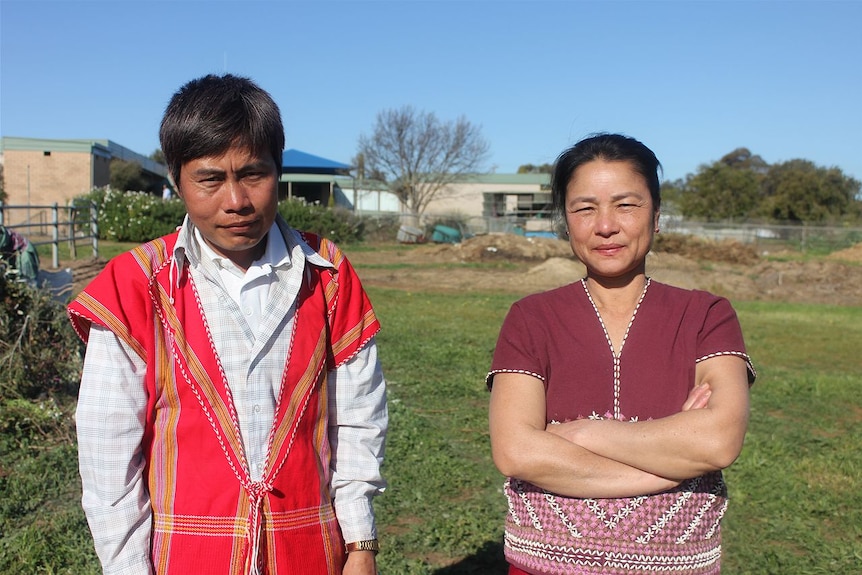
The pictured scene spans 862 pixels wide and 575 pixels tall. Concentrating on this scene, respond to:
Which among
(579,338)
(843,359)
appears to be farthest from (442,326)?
(579,338)

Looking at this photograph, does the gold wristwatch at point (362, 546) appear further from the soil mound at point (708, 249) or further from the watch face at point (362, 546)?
the soil mound at point (708, 249)

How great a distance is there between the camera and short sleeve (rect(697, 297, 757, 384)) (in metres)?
2.04

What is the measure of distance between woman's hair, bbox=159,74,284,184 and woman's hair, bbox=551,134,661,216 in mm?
773

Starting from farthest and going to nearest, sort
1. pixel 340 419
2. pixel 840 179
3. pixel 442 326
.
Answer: pixel 840 179
pixel 442 326
pixel 340 419

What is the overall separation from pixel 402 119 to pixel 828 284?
31.0 meters

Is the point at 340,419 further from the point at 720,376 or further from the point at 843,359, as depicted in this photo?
the point at 843,359

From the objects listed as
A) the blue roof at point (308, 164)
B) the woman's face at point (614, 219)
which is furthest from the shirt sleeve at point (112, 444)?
the blue roof at point (308, 164)

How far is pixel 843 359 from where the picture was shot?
10789 mm

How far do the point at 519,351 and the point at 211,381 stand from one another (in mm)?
747

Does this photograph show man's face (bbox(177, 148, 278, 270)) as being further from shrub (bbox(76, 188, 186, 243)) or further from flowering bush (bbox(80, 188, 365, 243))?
shrub (bbox(76, 188, 186, 243))

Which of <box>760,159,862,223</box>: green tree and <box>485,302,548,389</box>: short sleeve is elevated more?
<box>760,159,862,223</box>: green tree

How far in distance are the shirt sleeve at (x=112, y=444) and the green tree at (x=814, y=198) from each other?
48840 millimetres

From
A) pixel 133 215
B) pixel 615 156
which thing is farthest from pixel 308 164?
pixel 615 156

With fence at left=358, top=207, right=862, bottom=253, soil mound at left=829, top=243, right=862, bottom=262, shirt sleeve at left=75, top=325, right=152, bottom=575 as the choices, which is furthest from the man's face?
soil mound at left=829, top=243, right=862, bottom=262
